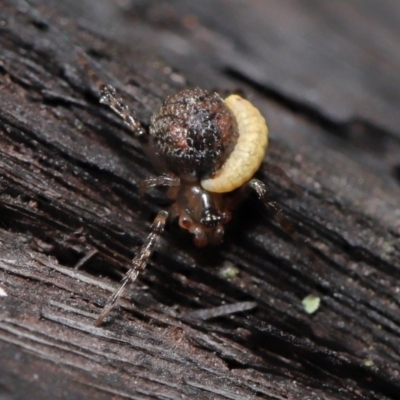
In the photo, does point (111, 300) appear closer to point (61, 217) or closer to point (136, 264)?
point (136, 264)

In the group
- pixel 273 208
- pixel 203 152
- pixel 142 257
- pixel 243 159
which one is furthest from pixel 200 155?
pixel 142 257

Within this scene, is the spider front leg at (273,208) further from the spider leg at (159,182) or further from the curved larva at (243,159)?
the spider leg at (159,182)

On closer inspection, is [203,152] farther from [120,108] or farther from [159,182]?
[120,108]

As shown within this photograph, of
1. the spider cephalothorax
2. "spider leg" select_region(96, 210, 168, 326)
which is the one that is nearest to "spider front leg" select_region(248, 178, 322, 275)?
the spider cephalothorax

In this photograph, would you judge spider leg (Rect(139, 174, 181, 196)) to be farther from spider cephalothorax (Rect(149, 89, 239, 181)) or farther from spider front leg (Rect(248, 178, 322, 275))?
spider front leg (Rect(248, 178, 322, 275))

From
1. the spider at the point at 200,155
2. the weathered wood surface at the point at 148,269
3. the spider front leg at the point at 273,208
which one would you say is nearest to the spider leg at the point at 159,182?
the spider at the point at 200,155

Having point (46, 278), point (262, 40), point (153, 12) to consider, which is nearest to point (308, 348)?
point (46, 278)
